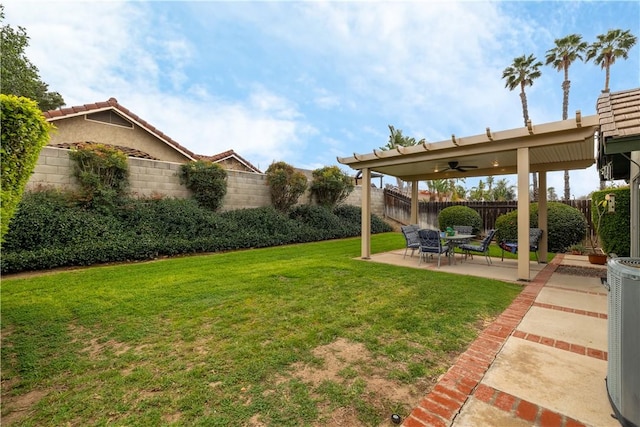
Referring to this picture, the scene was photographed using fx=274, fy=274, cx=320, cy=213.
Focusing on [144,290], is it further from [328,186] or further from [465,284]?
[328,186]

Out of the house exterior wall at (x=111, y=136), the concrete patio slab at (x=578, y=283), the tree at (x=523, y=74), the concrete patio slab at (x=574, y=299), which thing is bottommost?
the concrete patio slab at (x=574, y=299)

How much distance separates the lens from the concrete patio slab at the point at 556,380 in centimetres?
207

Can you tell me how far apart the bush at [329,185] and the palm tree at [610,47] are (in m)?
18.5

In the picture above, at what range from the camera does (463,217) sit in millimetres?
13219

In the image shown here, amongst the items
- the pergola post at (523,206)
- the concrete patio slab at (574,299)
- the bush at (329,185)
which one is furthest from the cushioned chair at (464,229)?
the bush at (329,185)

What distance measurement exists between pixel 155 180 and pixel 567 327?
10.8 metres

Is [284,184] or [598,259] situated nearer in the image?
[598,259]

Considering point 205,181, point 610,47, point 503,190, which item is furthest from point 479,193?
point 205,181

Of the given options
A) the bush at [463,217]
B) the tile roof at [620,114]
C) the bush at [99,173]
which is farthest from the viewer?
the bush at [463,217]

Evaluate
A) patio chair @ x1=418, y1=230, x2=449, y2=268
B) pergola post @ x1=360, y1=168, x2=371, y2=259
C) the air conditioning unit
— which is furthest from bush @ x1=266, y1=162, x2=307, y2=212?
the air conditioning unit

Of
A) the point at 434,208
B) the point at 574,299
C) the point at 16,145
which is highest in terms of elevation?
the point at 434,208

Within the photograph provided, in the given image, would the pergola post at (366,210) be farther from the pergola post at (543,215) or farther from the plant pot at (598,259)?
the plant pot at (598,259)

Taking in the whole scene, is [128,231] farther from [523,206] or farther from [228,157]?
[523,206]

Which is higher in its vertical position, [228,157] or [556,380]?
[228,157]
